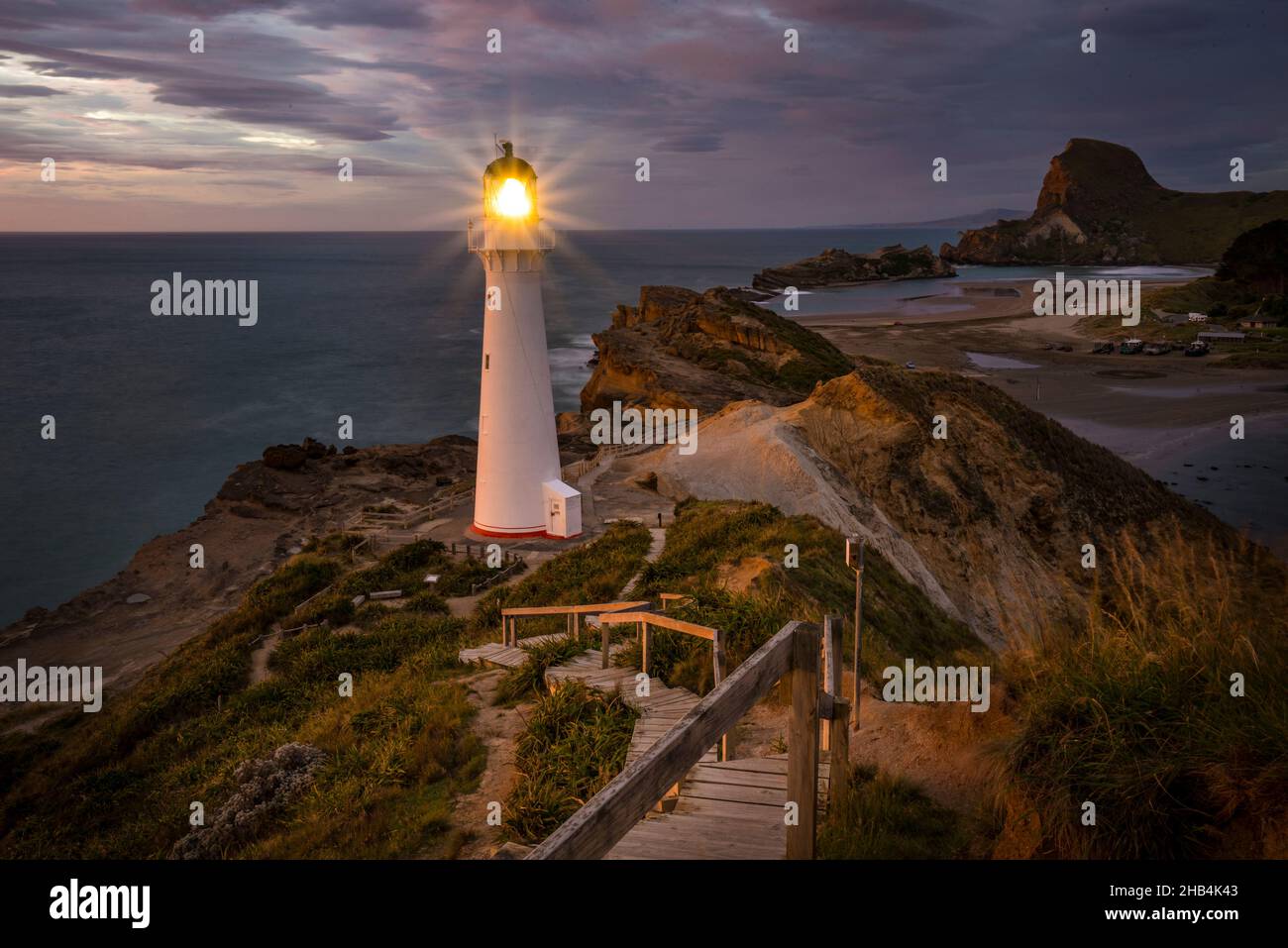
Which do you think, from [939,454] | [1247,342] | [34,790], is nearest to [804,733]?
[34,790]

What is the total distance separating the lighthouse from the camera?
23.8 meters

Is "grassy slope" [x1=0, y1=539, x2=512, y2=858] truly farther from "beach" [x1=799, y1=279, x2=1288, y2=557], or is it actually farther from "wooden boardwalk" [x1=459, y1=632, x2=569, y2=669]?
"beach" [x1=799, y1=279, x2=1288, y2=557]

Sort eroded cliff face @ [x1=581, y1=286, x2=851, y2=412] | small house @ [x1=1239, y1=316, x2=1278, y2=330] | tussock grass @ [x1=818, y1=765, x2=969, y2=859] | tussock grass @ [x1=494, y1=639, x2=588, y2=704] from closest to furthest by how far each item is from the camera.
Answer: tussock grass @ [x1=818, y1=765, x2=969, y2=859], tussock grass @ [x1=494, y1=639, x2=588, y2=704], eroded cliff face @ [x1=581, y1=286, x2=851, y2=412], small house @ [x1=1239, y1=316, x2=1278, y2=330]

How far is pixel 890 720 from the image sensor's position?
329 inches

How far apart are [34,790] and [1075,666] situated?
18225 millimetres

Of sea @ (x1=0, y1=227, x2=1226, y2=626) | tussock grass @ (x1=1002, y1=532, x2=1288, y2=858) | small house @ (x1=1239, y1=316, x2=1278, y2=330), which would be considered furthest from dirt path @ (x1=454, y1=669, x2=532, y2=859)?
small house @ (x1=1239, y1=316, x2=1278, y2=330)

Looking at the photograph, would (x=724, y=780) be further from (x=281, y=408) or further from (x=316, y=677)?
(x=281, y=408)

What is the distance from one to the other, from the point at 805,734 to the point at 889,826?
209 centimetres

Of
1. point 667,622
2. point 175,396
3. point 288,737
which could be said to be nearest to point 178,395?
point 175,396

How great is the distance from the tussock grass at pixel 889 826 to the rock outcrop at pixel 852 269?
487 ft

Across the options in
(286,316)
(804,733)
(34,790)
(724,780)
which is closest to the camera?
(804,733)

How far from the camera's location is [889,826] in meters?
6.06

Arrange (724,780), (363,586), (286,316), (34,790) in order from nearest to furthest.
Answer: (724,780), (34,790), (363,586), (286,316)

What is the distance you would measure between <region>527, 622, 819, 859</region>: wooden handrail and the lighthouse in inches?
779
